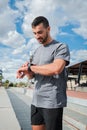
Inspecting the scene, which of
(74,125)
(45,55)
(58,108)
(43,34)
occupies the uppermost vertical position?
(43,34)

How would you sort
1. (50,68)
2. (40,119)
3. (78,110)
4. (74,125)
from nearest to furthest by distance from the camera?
(50,68) → (40,119) → (74,125) → (78,110)

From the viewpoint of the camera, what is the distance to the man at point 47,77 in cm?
326

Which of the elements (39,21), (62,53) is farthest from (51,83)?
(39,21)

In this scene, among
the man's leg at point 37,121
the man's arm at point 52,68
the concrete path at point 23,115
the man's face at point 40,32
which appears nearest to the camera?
the man's arm at point 52,68

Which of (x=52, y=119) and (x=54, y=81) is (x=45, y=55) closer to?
(x=54, y=81)

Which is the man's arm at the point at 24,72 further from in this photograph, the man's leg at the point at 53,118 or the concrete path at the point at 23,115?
the concrete path at the point at 23,115

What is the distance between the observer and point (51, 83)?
3312 mm

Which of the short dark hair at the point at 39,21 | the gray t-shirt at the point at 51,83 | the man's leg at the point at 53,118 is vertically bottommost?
the man's leg at the point at 53,118

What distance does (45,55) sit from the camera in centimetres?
344

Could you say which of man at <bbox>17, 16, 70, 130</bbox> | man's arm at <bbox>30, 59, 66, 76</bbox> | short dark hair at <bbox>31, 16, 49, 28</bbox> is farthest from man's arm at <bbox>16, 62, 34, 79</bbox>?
short dark hair at <bbox>31, 16, 49, 28</bbox>

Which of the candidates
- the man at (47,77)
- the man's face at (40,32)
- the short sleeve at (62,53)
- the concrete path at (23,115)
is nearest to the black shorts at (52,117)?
the man at (47,77)

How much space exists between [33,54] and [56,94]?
0.66 meters

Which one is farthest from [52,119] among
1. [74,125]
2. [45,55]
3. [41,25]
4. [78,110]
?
[78,110]

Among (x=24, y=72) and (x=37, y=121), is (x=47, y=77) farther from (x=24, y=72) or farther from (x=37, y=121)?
(x=37, y=121)
